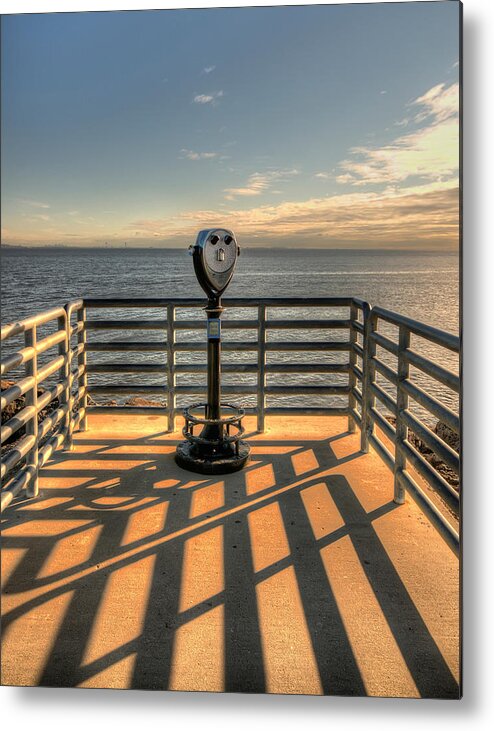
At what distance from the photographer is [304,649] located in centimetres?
185

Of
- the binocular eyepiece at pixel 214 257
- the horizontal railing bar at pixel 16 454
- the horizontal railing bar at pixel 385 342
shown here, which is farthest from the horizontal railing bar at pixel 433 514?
the horizontal railing bar at pixel 16 454

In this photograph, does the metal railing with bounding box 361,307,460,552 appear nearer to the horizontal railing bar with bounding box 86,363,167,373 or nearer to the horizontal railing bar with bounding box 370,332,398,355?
the horizontal railing bar with bounding box 370,332,398,355

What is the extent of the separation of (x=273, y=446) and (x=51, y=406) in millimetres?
2612

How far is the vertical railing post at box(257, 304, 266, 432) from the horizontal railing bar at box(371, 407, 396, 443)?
0.88m

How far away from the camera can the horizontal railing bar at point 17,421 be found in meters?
2.27

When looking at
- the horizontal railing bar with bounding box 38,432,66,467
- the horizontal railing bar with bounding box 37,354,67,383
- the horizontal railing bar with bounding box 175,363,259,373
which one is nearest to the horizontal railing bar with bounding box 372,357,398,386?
the horizontal railing bar with bounding box 175,363,259,373

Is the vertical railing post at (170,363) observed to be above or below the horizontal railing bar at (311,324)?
below

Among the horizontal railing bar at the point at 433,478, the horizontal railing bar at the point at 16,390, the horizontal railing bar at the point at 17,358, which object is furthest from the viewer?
the horizontal railing bar at the point at 17,358

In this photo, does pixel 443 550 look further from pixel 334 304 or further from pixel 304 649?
pixel 334 304

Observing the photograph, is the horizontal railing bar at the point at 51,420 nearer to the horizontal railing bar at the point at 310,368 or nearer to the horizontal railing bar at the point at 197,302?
the horizontal railing bar at the point at 197,302

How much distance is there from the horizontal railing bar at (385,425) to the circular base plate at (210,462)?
0.81 meters

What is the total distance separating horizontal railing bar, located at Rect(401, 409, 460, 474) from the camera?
215 centimetres

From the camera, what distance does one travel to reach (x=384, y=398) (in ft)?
10.7

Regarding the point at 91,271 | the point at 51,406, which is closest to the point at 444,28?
the point at 51,406
